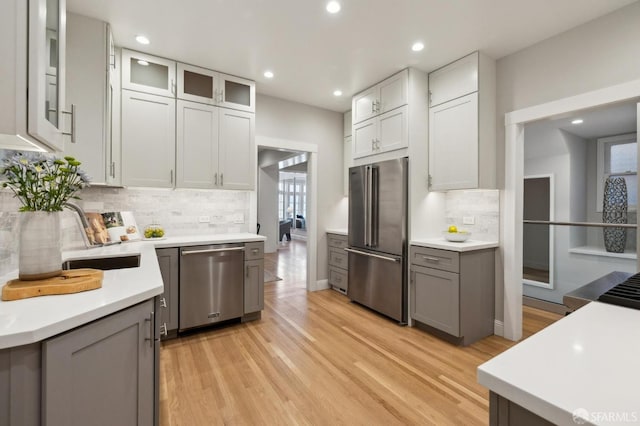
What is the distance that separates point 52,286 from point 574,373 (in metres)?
1.68

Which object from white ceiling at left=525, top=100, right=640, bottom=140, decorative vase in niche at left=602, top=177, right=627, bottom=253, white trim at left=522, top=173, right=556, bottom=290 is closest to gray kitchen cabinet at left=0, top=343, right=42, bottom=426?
white ceiling at left=525, top=100, right=640, bottom=140

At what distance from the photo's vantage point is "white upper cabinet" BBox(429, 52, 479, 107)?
113 inches

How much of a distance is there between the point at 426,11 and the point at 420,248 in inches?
83.0

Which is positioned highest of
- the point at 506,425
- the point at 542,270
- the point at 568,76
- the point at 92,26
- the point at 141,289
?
the point at 92,26

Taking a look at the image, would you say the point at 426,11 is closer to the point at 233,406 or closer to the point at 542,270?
the point at 233,406

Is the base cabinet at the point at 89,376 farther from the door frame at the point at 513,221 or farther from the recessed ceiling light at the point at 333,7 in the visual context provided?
the door frame at the point at 513,221

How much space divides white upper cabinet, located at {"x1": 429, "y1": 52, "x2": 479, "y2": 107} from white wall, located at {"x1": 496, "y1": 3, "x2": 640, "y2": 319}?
14.0 inches

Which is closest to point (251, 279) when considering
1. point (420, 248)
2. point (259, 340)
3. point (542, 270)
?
point (259, 340)

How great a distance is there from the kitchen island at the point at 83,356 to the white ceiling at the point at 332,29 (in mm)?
2114

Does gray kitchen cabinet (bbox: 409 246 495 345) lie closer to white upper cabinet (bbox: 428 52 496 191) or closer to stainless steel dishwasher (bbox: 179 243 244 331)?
white upper cabinet (bbox: 428 52 496 191)

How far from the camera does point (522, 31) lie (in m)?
2.53

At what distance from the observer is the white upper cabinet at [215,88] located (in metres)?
3.12

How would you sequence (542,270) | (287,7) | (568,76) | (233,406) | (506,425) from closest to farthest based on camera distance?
(506,425) → (233,406) → (287,7) → (568,76) → (542,270)

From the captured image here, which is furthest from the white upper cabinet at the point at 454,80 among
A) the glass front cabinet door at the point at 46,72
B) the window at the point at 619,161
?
the window at the point at 619,161
